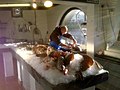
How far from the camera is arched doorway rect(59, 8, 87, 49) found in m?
4.41

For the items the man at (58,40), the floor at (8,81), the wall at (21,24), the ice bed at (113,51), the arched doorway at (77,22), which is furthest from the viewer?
the wall at (21,24)

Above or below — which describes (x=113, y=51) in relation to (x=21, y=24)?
below

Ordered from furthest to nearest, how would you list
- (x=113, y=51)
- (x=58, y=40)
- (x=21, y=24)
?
(x=21, y=24)
(x=113, y=51)
(x=58, y=40)

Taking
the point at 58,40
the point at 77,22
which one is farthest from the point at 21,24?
the point at 58,40

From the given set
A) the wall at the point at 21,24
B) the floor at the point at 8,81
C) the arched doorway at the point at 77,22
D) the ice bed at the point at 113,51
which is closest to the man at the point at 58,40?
the ice bed at the point at 113,51

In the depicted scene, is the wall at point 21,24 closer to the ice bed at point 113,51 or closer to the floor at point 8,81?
the floor at point 8,81

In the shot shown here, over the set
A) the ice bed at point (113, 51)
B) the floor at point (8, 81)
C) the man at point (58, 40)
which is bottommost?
the floor at point (8, 81)

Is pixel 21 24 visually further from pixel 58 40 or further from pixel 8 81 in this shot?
pixel 58 40

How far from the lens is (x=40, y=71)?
2.05 meters

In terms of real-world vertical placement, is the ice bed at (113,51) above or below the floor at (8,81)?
above

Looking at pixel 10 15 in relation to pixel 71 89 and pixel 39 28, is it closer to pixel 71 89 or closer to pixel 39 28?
pixel 39 28

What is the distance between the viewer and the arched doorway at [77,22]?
441 cm

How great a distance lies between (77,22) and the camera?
4.78 m

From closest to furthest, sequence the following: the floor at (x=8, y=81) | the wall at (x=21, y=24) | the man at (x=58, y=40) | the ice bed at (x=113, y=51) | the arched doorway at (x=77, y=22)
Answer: the man at (x=58, y=40) → the ice bed at (x=113, y=51) → the floor at (x=8, y=81) → the arched doorway at (x=77, y=22) → the wall at (x=21, y=24)
